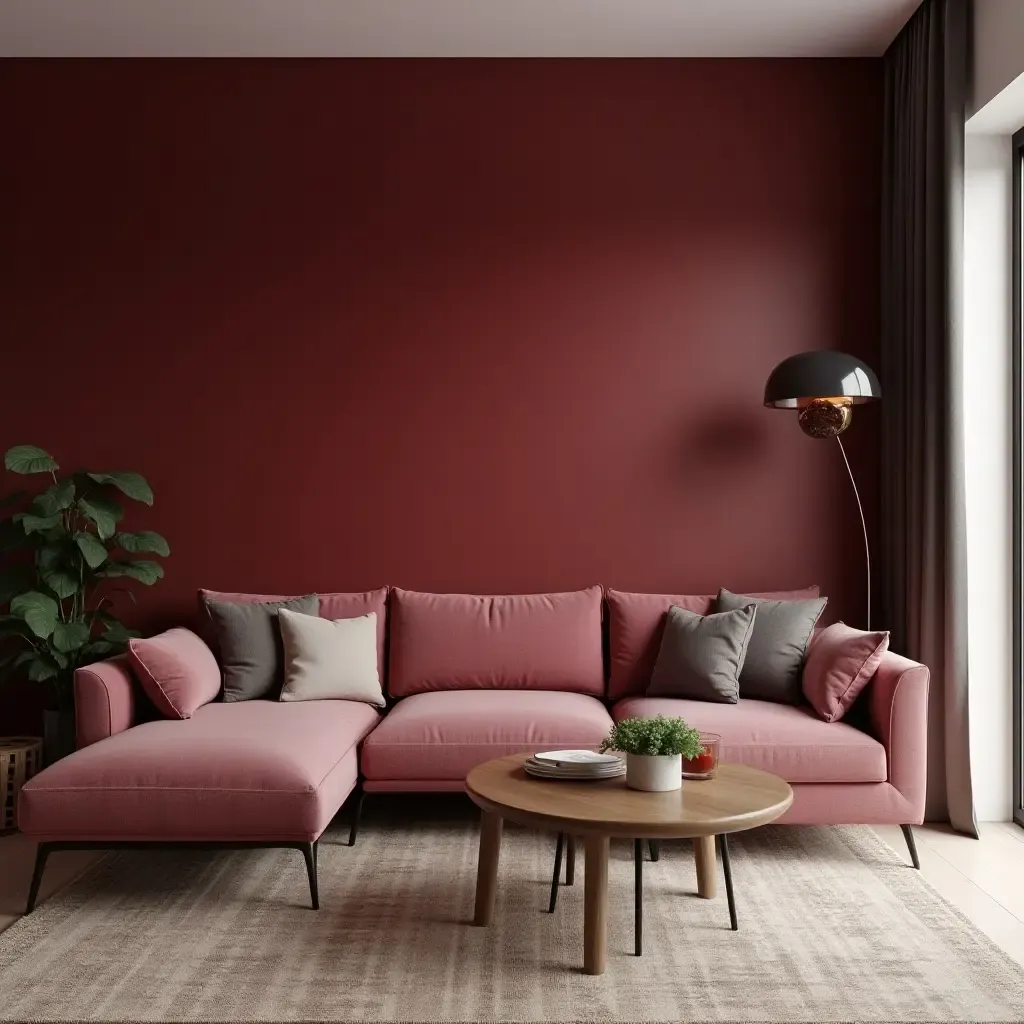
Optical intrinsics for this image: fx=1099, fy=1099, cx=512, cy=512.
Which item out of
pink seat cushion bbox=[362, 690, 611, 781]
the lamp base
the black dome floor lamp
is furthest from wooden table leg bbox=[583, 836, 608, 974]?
the lamp base

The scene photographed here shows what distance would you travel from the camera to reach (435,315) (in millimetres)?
5000

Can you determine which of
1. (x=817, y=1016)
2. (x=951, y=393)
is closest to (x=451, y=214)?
(x=951, y=393)

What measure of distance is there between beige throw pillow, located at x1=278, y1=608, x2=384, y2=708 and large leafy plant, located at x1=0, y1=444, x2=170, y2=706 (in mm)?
742

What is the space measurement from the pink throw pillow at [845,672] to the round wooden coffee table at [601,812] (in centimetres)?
87

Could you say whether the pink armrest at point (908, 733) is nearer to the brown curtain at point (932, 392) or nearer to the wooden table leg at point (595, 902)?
the brown curtain at point (932, 392)

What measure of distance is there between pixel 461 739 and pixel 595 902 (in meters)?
1.21

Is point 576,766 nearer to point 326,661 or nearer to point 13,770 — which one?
point 326,661

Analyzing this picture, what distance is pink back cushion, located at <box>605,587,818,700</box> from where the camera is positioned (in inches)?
180

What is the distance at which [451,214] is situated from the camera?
5012 millimetres

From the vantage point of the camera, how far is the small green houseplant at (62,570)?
175 inches

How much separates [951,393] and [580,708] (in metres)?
1.89

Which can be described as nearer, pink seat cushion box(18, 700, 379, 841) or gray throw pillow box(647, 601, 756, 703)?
pink seat cushion box(18, 700, 379, 841)

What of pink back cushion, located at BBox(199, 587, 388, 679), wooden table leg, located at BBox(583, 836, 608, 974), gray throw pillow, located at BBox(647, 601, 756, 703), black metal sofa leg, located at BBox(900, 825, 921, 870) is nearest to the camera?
wooden table leg, located at BBox(583, 836, 608, 974)

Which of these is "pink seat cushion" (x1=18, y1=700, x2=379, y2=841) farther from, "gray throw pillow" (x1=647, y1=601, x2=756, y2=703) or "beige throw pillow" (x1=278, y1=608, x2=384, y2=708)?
"gray throw pillow" (x1=647, y1=601, x2=756, y2=703)
